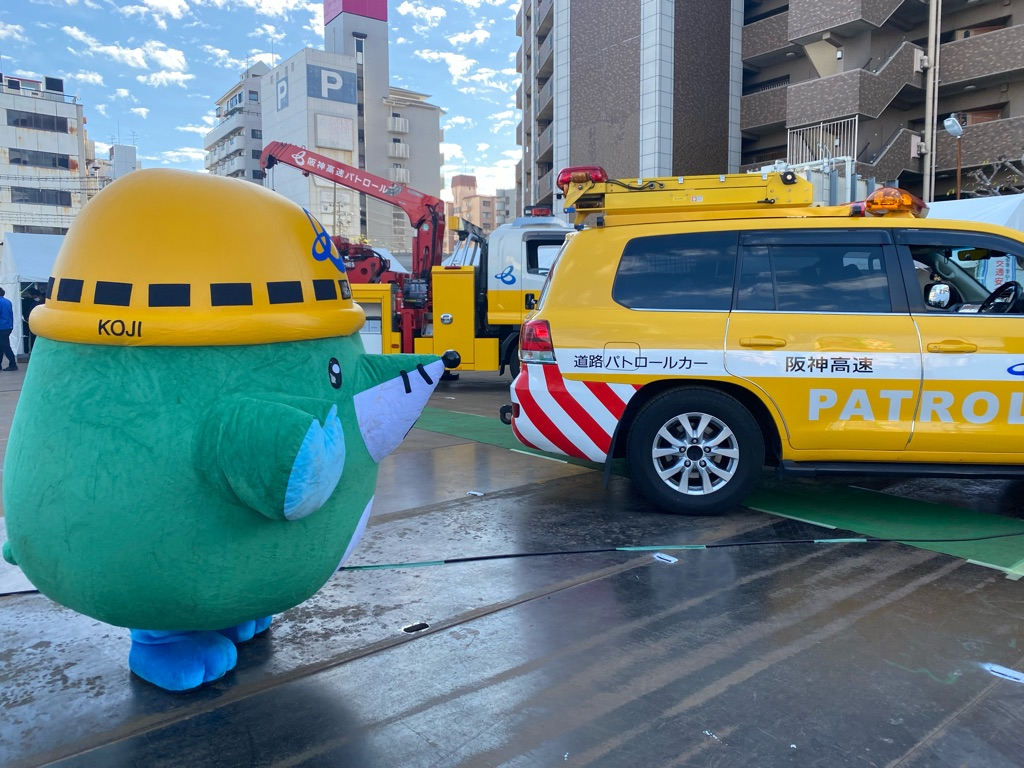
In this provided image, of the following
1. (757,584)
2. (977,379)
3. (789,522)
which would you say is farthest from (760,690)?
(977,379)

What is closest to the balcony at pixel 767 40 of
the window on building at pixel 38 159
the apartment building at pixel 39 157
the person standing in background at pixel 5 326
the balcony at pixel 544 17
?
the balcony at pixel 544 17

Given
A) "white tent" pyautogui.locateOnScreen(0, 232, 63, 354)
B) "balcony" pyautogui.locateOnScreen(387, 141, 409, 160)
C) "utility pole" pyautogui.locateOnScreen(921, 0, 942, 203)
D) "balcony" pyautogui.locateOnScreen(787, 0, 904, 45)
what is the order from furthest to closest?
1. "balcony" pyautogui.locateOnScreen(387, 141, 409, 160)
2. "utility pole" pyautogui.locateOnScreen(921, 0, 942, 203)
3. "balcony" pyautogui.locateOnScreen(787, 0, 904, 45)
4. "white tent" pyautogui.locateOnScreen(0, 232, 63, 354)

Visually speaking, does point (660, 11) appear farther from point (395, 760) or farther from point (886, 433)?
point (395, 760)

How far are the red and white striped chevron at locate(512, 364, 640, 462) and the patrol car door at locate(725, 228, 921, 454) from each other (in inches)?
33.1

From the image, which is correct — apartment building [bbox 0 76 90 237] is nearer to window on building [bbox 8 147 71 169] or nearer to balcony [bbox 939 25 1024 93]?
window on building [bbox 8 147 71 169]

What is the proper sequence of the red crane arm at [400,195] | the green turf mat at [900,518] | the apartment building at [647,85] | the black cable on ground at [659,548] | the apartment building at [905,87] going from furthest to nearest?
the apartment building at [647,85], the apartment building at [905,87], the red crane arm at [400,195], the green turf mat at [900,518], the black cable on ground at [659,548]

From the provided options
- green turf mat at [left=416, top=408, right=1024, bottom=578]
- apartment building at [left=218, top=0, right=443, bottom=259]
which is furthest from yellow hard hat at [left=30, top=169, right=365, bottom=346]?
apartment building at [left=218, top=0, right=443, bottom=259]

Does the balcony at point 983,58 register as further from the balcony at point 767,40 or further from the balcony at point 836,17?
the balcony at point 767,40

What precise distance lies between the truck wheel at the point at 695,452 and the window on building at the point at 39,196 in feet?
198

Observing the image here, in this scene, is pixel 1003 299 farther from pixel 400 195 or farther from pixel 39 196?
pixel 39 196

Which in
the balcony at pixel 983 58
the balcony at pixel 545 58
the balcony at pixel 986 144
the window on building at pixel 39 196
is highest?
the balcony at pixel 545 58

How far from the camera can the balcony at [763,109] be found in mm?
25656

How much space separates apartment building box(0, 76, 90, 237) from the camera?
51719 mm

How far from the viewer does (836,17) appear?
2267 cm
